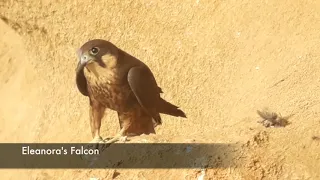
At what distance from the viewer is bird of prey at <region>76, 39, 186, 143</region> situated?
830 centimetres

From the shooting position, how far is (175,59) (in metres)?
10.4

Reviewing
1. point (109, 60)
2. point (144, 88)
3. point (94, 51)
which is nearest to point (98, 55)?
point (94, 51)

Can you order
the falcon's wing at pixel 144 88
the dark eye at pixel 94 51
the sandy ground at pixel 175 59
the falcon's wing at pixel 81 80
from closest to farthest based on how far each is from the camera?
the dark eye at pixel 94 51 < the falcon's wing at pixel 144 88 < the falcon's wing at pixel 81 80 < the sandy ground at pixel 175 59

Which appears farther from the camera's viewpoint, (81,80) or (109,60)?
(81,80)

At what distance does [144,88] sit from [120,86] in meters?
0.41

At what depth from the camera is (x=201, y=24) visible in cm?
1048

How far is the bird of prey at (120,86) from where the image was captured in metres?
8.30

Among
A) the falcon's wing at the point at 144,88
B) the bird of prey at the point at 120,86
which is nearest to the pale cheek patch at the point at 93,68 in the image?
the bird of prey at the point at 120,86
